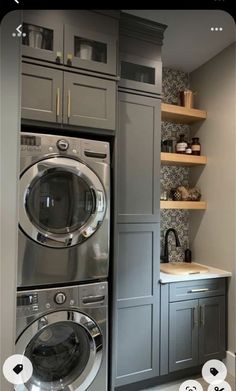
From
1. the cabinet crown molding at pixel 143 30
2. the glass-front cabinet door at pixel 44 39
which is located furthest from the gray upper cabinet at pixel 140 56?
the glass-front cabinet door at pixel 44 39

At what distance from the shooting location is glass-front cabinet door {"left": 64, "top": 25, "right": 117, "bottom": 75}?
1.38 meters

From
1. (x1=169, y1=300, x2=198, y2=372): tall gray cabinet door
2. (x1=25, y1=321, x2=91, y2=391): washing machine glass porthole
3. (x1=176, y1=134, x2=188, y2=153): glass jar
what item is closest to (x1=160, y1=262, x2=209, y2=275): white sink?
(x1=169, y1=300, x2=198, y2=372): tall gray cabinet door

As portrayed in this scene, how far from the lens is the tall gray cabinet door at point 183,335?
170cm

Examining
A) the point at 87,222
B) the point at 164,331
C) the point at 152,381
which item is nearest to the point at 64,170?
the point at 87,222

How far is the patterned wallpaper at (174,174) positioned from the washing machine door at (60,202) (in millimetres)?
902

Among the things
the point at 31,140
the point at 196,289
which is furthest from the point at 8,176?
the point at 196,289

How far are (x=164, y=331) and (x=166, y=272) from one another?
1.13 ft

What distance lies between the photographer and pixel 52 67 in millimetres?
1343

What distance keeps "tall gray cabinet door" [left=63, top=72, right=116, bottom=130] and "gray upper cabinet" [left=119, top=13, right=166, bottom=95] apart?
213 mm

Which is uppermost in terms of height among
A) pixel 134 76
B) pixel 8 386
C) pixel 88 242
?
pixel 134 76

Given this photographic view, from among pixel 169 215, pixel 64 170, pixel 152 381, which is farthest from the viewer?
pixel 169 215

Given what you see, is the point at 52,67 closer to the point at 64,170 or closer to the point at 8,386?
the point at 64,170

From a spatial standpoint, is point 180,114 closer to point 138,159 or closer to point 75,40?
point 138,159

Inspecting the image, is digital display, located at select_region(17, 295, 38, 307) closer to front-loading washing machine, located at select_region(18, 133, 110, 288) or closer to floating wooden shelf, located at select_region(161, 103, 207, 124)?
front-loading washing machine, located at select_region(18, 133, 110, 288)
